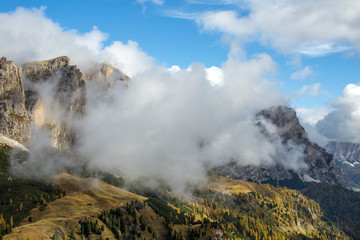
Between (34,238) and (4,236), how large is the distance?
21606 millimetres

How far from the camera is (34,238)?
646ft

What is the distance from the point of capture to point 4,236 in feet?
639
